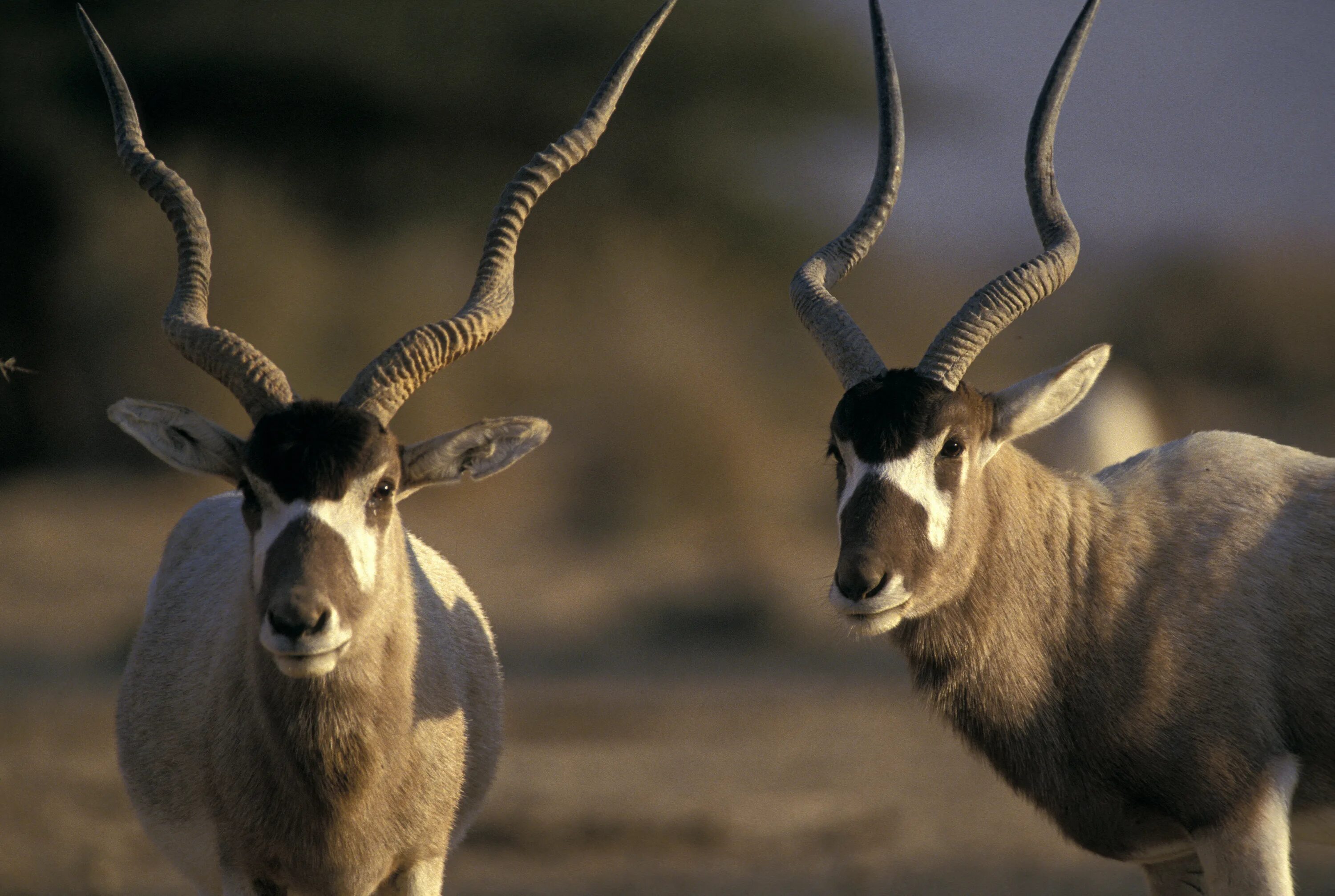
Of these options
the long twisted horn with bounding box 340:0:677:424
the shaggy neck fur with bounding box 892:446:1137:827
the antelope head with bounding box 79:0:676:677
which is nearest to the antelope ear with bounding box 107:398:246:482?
the antelope head with bounding box 79:0:676:677

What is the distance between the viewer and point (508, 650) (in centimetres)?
1352

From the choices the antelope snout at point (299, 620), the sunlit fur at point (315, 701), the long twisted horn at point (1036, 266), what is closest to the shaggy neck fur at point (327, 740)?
the sunlit fur at point (315, 701)

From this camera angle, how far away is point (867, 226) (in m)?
5.72

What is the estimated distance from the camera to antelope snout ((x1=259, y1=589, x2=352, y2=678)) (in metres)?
4.03

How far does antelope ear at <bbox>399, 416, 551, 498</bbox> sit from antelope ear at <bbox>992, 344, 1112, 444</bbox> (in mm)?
1502

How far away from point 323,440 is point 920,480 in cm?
183

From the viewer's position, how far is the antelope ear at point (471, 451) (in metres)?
4.70

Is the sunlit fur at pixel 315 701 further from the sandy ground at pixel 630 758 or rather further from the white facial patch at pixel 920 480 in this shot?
the sandy ground at pixel 630 758

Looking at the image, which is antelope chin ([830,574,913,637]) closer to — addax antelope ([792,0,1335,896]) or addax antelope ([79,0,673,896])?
addax antelope ([792,0,1335,896])

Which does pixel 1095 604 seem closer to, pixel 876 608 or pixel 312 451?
pixel 876 608

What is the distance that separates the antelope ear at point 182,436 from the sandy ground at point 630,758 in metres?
2.66

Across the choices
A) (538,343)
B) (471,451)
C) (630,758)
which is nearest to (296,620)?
(471,451)

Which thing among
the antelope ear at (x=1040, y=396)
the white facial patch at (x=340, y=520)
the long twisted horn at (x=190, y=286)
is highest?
the long twisted horn at (x=190, y=286)

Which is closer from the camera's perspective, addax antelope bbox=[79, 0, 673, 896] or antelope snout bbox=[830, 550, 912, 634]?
addax antelope bbox=[79, 0, 673, 896]
